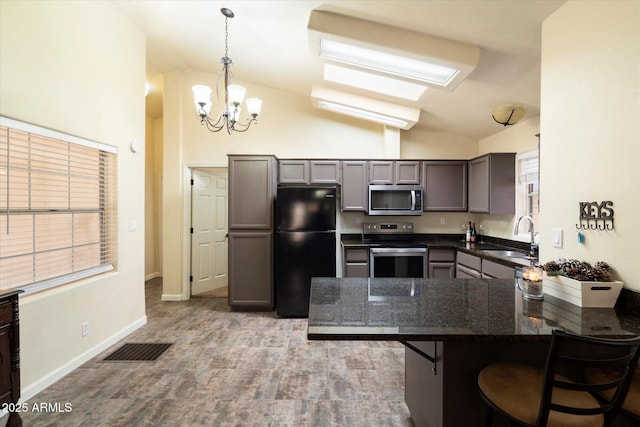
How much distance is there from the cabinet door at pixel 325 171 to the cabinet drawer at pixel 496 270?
2.21 meters

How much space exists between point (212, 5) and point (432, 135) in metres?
3.45

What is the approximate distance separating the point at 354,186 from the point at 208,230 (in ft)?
8.19

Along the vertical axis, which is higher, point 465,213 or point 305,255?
point 465,213

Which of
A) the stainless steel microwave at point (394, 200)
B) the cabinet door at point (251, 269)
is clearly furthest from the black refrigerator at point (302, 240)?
the stainless steel microwave at point (394, 200)

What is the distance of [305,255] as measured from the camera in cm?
377

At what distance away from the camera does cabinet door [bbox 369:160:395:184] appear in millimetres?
4273

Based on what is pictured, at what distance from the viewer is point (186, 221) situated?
438cm

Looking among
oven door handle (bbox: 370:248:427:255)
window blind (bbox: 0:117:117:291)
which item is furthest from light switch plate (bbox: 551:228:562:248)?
window blind (bbox: 0:117:117:291)

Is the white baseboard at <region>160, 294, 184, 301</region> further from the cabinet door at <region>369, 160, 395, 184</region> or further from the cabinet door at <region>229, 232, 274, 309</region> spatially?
the cabinet door at <region>369, 160, 395, 184</region>

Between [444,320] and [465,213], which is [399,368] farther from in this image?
[465,213]

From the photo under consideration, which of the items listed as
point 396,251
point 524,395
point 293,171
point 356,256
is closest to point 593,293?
point 524,395

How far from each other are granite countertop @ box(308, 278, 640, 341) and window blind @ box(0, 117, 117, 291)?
85.8 inches

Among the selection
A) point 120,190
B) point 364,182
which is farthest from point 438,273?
point 120,190

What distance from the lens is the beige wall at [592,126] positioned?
1.39 meters
